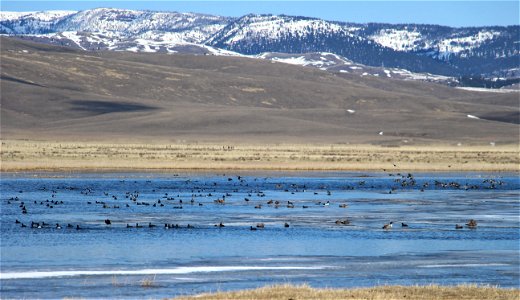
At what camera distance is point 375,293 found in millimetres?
19484

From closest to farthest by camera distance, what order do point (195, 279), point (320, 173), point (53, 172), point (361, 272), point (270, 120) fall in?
point (195, 279)
point (361, 272)
point (53, 172)
point (320, 173)
point (270, 120)

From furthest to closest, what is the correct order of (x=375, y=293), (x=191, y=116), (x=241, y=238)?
1. (x=191, y=116)
2. (x=241, y=238)
3. (x=375, y=293)

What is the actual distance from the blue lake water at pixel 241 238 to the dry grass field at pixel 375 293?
1.55 m

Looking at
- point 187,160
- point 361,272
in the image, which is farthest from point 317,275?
point 187,160

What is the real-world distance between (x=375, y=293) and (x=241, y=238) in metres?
10.6

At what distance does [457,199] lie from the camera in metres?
45.5

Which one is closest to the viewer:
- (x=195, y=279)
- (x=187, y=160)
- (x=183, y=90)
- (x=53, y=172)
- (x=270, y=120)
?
(x=195, y=279)

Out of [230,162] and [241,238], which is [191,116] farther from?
[241,238]

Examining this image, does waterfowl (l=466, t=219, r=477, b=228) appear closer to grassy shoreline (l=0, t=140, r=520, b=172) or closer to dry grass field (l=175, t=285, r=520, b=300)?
dry grass field (l=175, t=285, r=520, b=300)

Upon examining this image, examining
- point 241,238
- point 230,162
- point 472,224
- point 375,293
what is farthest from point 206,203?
point 230,162

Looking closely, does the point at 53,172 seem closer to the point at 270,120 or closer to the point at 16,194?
the point at 16,194

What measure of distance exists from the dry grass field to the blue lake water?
155 cm

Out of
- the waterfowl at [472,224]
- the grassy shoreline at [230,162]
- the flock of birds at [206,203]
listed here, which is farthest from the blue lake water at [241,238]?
the grassy shoreline at [230,162]

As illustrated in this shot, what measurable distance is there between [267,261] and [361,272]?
8.48 feet
